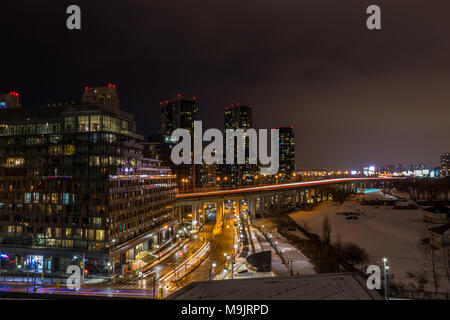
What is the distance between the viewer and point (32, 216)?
1693 inches

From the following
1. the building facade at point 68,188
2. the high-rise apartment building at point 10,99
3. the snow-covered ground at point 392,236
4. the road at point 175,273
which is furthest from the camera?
the high-rise apartment building at point 10,99

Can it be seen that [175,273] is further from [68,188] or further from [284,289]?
[284,289]

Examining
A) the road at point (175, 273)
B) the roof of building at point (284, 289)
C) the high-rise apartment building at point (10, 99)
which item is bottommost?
the road at point (175, 273)

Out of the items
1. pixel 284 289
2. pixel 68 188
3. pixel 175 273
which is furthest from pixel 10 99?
pixel 284 289

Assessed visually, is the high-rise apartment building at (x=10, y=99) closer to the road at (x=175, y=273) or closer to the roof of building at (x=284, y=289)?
the road at (x=175, y=273)

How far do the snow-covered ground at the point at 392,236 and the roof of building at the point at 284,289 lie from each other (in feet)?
68.0

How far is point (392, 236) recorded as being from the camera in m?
53.8

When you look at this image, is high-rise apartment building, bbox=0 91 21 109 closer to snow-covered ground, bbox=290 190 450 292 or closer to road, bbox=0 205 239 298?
road, bbox=0 205 239 298

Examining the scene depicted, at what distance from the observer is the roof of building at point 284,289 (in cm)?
1237

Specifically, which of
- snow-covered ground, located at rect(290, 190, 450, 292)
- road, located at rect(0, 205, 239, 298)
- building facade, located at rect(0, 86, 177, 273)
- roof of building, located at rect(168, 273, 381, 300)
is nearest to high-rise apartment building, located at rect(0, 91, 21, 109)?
building facade, located at rect(0, 86, 177, 273)

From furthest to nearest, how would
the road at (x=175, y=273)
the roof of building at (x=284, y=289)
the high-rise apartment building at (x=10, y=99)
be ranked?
1. the high-rise apartment building at (x=10, y=99)
2. the road at (x=175, y=273)
3. the roof of building at (x=284, y=289)

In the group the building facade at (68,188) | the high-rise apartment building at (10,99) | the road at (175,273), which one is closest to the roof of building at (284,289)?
the road at (175,273)

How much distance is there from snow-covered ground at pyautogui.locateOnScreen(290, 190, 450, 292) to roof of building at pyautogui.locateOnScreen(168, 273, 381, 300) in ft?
68.0
